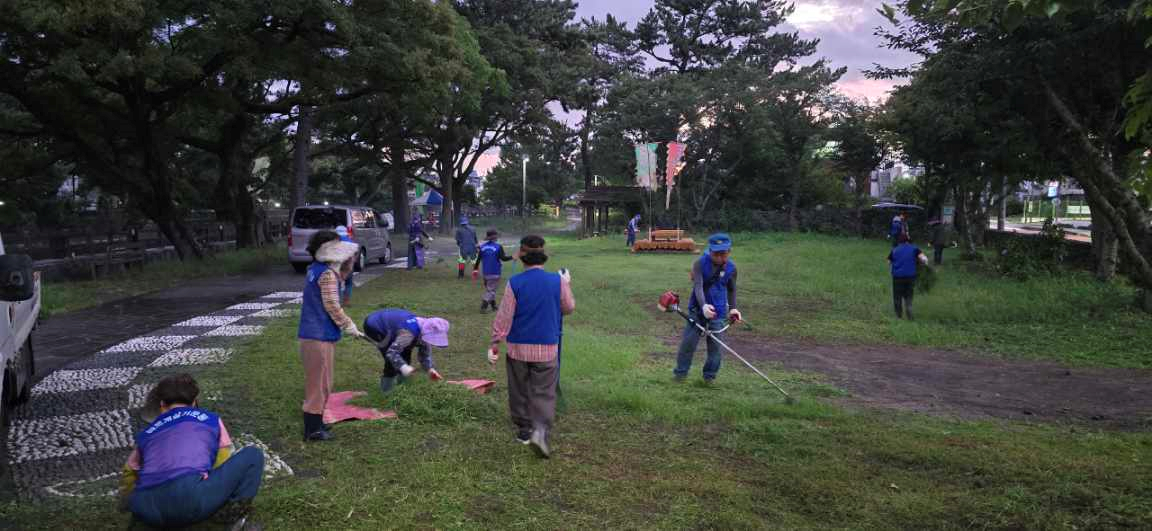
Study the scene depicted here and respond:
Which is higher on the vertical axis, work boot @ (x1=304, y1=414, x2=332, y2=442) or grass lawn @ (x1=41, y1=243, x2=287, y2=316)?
grass lawn @ (x1=41, y1=243, x2=287, y2=316)

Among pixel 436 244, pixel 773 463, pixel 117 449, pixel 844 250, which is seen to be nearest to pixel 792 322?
pixel 773 463

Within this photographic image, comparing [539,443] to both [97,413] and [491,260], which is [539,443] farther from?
[491,260]

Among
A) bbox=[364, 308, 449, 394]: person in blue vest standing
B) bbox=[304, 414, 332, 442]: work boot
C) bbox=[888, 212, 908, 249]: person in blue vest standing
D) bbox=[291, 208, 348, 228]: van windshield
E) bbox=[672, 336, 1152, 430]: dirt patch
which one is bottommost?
bbox=[672, 336, 1152, 430]: dirt patch

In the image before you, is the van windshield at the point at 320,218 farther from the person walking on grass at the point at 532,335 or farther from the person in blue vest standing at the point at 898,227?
→ the person walking on grass at the point at 532,335

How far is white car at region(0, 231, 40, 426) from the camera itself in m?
4.23

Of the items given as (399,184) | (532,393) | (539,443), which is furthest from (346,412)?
(399,184)

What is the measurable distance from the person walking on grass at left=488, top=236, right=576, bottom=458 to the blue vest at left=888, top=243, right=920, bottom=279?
27.9 feet

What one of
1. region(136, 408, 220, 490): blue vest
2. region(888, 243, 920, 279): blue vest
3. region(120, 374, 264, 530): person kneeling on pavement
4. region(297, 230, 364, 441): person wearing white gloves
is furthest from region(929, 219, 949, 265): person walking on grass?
region(136, 408, 220, 490): blue vest

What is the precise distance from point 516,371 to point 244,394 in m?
2.61

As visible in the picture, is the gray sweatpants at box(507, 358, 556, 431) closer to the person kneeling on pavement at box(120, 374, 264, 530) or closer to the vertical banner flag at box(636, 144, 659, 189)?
the person kneeling on pavement at box(120, 374, 264, 530)

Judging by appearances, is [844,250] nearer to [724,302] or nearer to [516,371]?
[724,302]

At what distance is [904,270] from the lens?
11875 mm

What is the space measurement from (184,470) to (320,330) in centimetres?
170

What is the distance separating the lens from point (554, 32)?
37.0m
